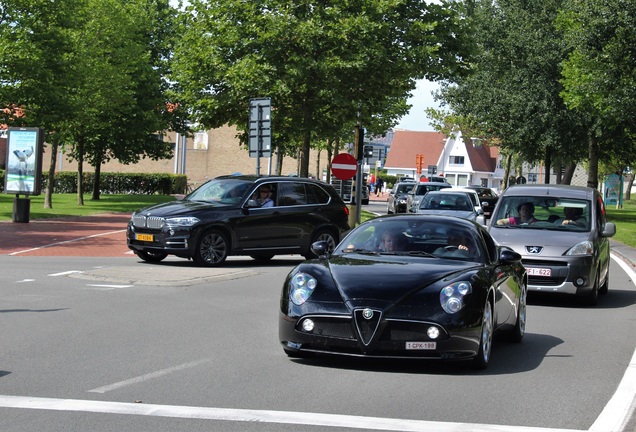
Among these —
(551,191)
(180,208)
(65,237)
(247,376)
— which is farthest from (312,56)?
(247,376)

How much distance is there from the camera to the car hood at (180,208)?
1833cm

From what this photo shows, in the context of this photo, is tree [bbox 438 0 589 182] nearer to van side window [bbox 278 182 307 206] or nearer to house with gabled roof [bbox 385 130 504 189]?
van side window [bbox 278 182 307 206]

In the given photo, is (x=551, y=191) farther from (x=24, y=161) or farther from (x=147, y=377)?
(x=24, y=161)

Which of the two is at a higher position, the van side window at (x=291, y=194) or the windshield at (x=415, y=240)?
the van side window at (x=291, y=194)

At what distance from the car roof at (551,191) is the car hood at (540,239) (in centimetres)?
84

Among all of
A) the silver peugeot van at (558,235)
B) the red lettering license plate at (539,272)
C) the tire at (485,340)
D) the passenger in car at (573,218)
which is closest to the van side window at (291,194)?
the silver peugeot van at (558,235)

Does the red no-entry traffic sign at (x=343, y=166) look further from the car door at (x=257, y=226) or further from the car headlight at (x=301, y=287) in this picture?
the car headlight at (x=301, y=287)

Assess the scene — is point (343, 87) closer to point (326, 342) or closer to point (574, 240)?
point (574, 240)

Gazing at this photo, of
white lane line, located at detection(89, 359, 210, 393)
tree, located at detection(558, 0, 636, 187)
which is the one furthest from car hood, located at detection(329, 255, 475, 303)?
tree, located at detection(558, 0, 636, 187)

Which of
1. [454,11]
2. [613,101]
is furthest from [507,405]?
[613,101]

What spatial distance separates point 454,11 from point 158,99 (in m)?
22.6

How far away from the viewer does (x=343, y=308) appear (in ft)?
26.8

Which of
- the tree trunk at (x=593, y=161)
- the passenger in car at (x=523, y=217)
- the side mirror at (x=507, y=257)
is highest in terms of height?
the tree trunk at (x=593, y=161)

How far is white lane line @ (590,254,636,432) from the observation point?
21.0ft
